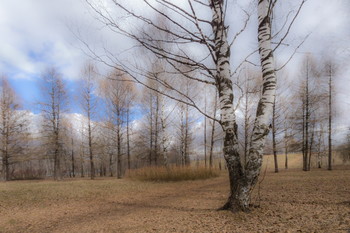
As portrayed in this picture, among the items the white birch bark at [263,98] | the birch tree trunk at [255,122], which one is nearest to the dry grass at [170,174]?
the birch tree trunk at [255,122]

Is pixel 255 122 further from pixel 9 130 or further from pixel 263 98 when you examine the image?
pixel 9 130

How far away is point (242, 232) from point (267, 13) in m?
3.62

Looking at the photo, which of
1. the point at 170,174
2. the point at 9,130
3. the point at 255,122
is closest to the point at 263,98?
the point at 255,122

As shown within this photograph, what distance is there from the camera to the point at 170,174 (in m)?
13.5

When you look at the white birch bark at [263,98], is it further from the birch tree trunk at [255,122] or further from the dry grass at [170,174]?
the dry grass at [170,174]

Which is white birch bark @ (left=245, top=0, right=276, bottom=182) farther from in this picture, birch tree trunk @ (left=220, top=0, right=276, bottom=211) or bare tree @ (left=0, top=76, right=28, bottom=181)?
bare tree @ (left=0, top=76, right=28, bottom=181)

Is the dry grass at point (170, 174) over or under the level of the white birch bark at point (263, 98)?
under

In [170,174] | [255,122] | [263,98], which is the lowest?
[170,174]

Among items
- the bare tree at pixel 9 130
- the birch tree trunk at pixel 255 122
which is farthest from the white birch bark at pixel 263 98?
the bare tree at pixel 9 130

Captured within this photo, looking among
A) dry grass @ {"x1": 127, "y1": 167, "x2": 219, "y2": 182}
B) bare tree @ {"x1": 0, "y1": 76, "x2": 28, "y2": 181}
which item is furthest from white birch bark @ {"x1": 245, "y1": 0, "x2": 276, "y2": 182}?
bare tree @ {"x1": 0, "y1": 76, "x2": 28, "y2": 181}

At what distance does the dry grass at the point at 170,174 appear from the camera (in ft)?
44.4

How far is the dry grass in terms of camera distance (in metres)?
13.5

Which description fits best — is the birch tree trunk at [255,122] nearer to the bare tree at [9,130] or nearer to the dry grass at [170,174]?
the dry grass at [170,174]

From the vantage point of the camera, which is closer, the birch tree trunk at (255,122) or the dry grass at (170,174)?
the birch tree trunk at (255,122)
